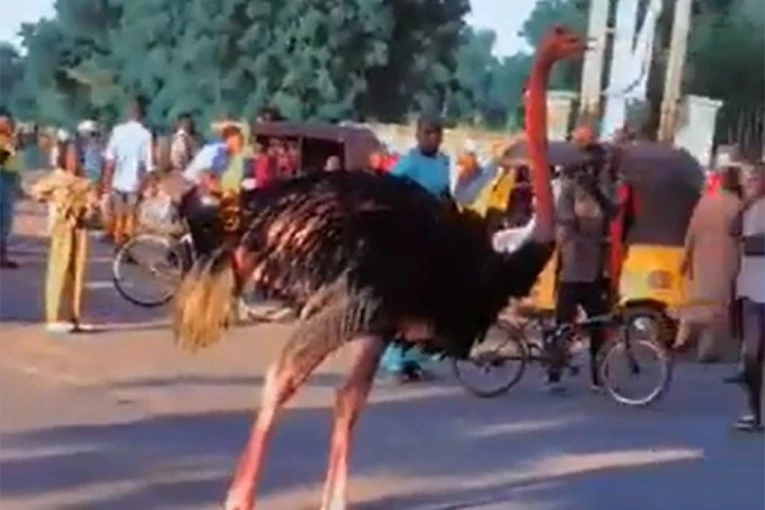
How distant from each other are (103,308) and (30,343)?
3335 millimetres

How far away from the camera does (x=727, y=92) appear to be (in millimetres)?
64125

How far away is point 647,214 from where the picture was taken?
21625mm

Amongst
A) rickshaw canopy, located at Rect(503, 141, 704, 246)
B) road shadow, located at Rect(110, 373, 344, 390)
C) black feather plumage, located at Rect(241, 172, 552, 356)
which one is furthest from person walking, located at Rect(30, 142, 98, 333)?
black feather plumage, located at Rect(241, 172, 552, 356)

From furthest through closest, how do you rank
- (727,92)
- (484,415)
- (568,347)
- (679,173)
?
(727,92) < (679,173) < (568,347) < (484,415)

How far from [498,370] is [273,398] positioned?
6115 mm

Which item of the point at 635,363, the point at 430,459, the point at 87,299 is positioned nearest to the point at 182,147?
the point at 87,299

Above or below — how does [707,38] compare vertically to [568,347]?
above

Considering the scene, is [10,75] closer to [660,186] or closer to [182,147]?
[182,147]

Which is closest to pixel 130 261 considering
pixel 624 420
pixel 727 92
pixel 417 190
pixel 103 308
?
pixel 103 308

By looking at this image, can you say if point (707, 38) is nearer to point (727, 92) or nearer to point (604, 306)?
point (727, 92)

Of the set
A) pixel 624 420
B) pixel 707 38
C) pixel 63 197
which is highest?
pixel 707 38

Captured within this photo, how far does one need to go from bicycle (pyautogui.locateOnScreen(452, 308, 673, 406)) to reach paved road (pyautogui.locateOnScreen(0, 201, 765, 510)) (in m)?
0.13

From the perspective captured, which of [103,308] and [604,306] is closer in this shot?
[604,306]

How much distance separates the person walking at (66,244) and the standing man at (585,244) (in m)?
3.84
